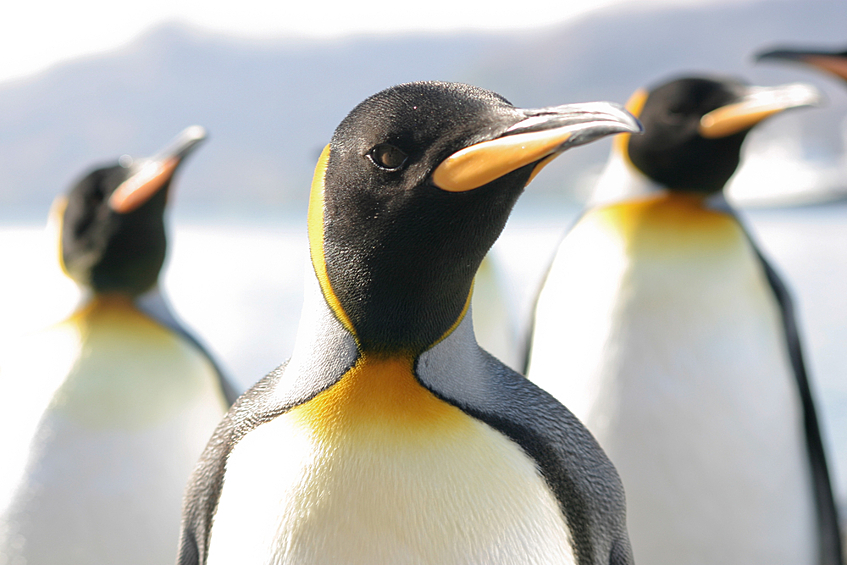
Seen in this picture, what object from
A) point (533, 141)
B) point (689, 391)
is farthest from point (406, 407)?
point (689, 391)

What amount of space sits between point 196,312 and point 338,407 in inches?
244

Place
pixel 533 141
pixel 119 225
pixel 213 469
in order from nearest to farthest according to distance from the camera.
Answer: pixel 533 141, pixel 213 469, pixel 119 225

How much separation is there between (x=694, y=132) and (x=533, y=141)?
1002 millimetres

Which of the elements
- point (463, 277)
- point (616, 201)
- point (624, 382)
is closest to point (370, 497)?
point (463, 277)

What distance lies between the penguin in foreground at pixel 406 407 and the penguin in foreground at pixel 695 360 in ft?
2.12

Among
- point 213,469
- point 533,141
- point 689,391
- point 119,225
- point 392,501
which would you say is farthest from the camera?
point 119,225

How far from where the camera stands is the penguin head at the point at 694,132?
1.49 metres

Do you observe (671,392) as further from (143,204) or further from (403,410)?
(143,204)

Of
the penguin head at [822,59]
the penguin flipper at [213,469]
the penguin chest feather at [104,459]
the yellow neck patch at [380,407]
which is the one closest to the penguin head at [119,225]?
the penguin chest feather at [104,459]

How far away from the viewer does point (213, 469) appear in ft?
2.81

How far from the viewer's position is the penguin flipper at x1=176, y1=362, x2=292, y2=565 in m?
0.84

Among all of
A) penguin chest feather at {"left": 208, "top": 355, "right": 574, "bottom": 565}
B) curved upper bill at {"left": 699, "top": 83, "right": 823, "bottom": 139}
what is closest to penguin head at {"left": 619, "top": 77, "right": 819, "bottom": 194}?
curved upper bill at {"left": 699, "top": 83, "right": 823, "bottom": 139}

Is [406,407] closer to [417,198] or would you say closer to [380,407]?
[380,407]

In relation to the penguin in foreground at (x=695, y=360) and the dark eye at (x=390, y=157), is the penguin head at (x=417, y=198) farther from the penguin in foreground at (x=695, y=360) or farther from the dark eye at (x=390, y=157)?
the penguin in foreground at (x=695, y=360)
